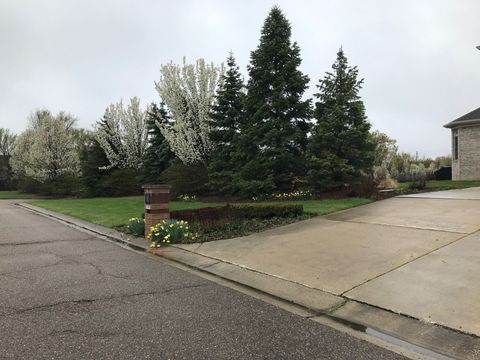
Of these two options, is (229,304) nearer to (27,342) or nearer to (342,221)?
(27,342)

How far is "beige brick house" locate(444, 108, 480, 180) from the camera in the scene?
2547cm

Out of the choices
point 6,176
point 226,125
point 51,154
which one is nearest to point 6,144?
point 6,176

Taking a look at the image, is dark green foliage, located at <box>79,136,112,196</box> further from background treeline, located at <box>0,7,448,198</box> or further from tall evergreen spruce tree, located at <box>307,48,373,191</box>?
tall evergreen spruce tree, located at <box>307,48,373,191</box>

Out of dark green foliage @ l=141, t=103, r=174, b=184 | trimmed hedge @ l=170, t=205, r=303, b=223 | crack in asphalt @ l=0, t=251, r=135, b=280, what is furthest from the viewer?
dark green foliage @ l=141, t=103, r=174, b=184

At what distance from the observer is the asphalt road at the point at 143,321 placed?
12.4 feet

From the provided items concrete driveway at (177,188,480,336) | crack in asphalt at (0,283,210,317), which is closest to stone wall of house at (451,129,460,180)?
concrete driveway at (177,188,480,336)

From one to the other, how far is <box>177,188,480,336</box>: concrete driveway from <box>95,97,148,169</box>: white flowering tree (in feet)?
87.6

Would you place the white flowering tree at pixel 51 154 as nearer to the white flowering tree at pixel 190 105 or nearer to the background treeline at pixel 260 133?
the background treeline at pixel 260 133

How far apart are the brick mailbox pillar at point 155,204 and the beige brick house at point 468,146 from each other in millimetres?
22697

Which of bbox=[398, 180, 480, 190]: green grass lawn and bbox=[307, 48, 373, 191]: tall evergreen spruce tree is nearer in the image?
bbox=[307, 48, 373, 191]: tall evergreen spruce tree

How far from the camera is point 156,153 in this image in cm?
3008

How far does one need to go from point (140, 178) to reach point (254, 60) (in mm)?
15165

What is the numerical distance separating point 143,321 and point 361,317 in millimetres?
2513

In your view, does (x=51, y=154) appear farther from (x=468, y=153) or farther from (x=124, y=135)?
(x=468, y=153)
